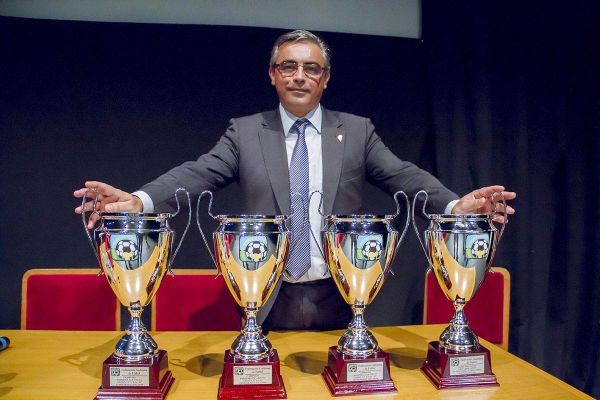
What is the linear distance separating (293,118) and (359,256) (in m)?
0.98

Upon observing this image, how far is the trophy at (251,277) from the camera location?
3.21 feet

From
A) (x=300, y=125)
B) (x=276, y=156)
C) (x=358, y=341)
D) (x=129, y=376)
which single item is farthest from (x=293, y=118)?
(x=129, y=376)

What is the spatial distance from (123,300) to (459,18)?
241cm

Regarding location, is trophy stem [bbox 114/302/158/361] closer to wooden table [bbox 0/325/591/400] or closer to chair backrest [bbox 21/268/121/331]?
wooden table [bbox 0/325/591/400]

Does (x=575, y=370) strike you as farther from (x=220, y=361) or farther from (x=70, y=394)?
(x=70, y=394)

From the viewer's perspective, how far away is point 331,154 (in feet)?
6.01

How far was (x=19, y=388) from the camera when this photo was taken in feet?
3.29

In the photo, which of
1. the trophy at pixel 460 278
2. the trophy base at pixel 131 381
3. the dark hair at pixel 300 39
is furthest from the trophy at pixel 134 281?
the dark hair at pixel 300 39

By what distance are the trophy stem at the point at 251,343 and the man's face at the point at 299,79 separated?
3.20 feet

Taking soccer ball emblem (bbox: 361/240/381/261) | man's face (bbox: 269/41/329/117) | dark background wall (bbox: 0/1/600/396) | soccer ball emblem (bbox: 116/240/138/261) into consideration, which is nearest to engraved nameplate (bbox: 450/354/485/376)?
soccer ball emblem (bbox: 361/240/381/261)

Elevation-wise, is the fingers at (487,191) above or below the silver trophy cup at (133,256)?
above

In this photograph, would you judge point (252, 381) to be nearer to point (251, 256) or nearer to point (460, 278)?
point (251, 256)

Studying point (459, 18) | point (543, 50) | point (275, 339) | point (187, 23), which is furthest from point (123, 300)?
point (543, 50)

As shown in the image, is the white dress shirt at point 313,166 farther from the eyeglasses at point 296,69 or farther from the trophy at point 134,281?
the trophy at point 134,281
